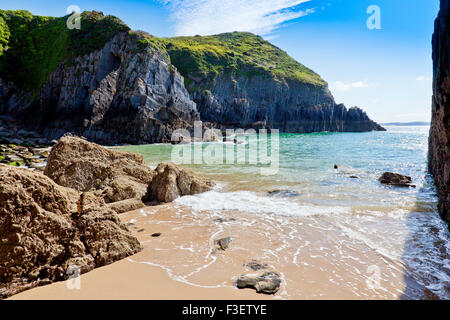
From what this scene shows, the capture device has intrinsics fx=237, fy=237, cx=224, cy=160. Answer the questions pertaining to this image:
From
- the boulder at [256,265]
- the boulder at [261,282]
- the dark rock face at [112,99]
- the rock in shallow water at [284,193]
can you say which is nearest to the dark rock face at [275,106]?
the dark rock face at [112,99]

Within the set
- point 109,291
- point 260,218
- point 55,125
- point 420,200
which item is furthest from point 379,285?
point 55,125

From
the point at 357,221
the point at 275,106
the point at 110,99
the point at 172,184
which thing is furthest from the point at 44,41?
the point at 357,221

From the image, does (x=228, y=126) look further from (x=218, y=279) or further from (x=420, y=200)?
(x=218, y=279)

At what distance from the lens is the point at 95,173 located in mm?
8727

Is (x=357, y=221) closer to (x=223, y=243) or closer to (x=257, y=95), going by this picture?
(x=223, y=243)

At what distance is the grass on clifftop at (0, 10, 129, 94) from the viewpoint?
149 ft

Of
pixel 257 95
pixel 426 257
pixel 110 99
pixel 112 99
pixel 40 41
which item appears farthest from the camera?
pixel 257 95

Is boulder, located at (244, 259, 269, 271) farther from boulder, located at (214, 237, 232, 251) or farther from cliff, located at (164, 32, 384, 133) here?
cliff, located at (164, 32, 384, 133)

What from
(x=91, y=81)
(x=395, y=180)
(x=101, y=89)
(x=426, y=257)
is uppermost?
(x=91, y=81)

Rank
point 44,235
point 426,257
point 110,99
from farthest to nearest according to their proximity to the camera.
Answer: point 110,99 < point 426,257 < point 44,235

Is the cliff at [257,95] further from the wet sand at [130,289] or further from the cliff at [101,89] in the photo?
the wet sand at [130,289]

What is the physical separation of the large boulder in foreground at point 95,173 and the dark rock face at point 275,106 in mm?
64378

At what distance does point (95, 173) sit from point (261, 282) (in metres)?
7.42
